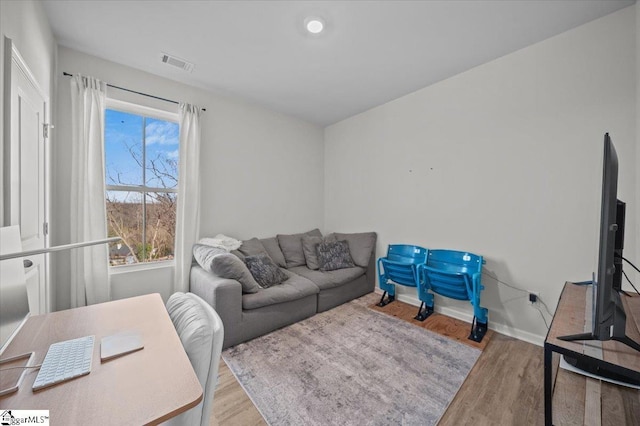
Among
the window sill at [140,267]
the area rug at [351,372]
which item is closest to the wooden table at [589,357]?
the area rug at [351,372]

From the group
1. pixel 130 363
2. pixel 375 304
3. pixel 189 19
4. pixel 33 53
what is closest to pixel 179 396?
pixel 130 363

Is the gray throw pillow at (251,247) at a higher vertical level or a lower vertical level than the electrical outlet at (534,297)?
higher

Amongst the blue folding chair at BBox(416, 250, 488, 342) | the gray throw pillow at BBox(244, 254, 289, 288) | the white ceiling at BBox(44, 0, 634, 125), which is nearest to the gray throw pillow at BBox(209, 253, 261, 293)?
the gray throw pillow at BBox(244, 254, 289, 288)

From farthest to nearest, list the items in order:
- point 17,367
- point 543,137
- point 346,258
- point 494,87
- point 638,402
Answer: point 346,258
point 494,87
point 543,137
point 638,402
point 17,367

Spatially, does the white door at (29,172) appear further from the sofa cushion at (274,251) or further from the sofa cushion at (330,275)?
the sofa cushion at (330,275)

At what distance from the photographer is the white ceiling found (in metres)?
1.87

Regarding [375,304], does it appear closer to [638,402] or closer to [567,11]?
[638,402]

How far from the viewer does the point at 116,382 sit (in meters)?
0.77

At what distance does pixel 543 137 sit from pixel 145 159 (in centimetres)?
403

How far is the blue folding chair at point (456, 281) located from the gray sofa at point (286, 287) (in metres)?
0.89

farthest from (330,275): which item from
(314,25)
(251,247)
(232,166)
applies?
(314,25)

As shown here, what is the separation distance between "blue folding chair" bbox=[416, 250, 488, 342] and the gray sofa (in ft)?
2.91

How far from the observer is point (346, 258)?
11.5 ft

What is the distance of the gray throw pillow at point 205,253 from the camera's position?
100 inches
